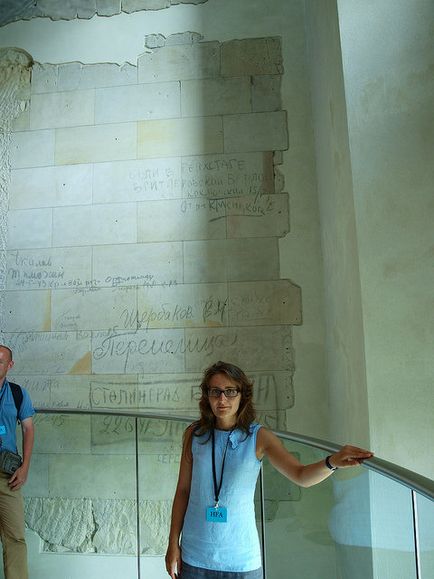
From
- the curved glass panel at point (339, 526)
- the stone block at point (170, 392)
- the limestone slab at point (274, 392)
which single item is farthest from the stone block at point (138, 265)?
the curved glass panel at point (339, 526)

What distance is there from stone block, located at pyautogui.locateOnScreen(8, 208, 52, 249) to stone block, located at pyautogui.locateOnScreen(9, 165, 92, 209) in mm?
76

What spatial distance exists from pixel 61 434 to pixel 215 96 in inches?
130

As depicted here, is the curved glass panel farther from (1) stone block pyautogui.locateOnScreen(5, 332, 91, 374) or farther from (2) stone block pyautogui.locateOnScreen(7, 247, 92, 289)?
(2) stone block pyautogui.locateOnScreen(7, 247, 92, 289)

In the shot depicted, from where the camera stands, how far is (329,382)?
197 inches

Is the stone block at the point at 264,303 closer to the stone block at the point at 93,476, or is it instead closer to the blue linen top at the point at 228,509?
the stone block at the point at 93,476

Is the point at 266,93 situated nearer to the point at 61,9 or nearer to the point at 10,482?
the point at 61,9

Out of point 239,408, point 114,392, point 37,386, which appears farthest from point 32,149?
point 239,408

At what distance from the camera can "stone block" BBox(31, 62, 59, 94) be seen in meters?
5.89

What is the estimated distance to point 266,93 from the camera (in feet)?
18.1

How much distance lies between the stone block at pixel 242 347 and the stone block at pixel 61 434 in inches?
40.3

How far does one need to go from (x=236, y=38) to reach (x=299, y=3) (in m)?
0.67

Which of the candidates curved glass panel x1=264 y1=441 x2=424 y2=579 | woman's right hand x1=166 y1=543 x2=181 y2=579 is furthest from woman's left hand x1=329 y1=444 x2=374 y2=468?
woman's right hand x1=166 y1=543 x2=181 y2=579

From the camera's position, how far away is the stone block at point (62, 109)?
578cm

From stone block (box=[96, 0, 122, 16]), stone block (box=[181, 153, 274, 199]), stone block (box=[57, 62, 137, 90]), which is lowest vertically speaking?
stone block (box=[181, 153, 274, 199])
